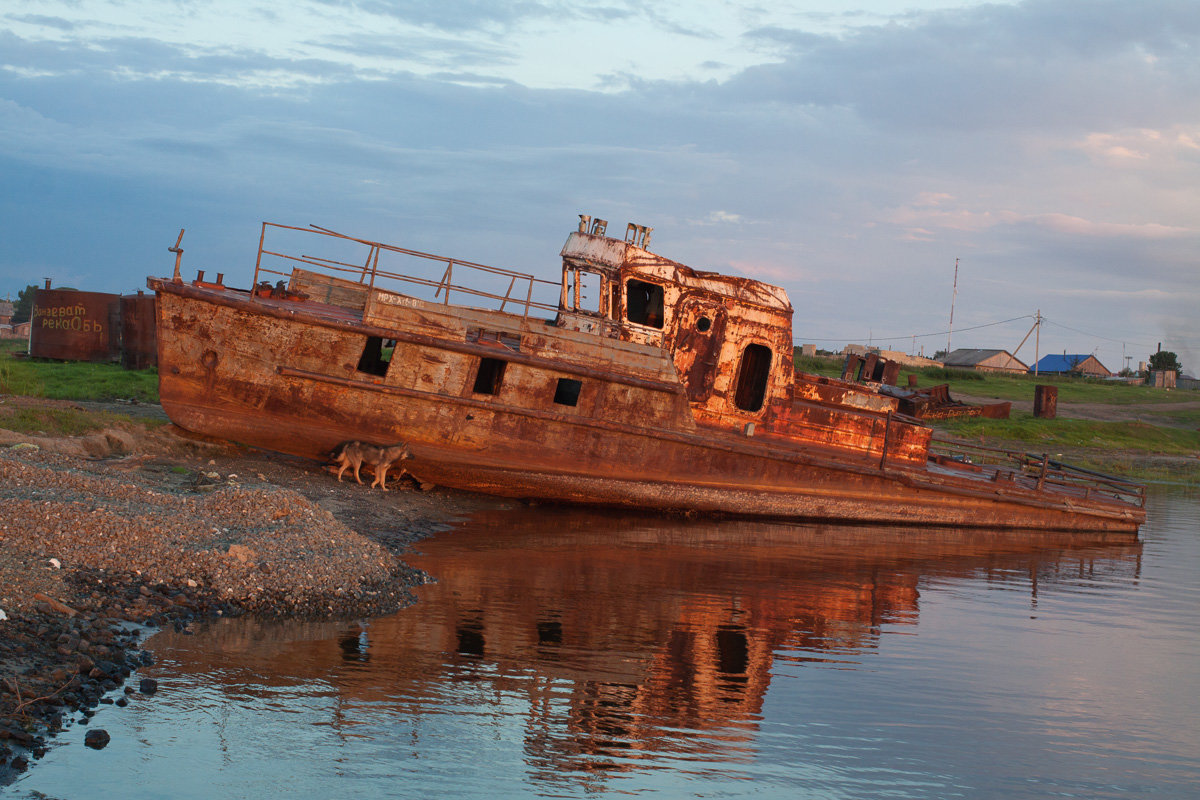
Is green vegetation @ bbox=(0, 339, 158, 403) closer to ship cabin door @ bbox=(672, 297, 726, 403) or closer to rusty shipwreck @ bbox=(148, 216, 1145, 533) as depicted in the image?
rusty shipwreck @ bbox=(148, 216, 1145, 533)

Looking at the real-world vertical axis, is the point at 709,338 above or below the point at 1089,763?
above

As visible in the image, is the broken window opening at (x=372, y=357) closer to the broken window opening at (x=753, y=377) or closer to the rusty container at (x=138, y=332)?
the broken window opening at (x=753, y=377)

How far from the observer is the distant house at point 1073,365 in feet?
249

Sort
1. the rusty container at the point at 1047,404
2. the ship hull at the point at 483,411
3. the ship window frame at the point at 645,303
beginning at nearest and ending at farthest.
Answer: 1. the ship hull at the point at 483,411
2. the ship window frame at the point at 645,303
3. the rusty container at the point at 1047,404

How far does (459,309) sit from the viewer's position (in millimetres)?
15398

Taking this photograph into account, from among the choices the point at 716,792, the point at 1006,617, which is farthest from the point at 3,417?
the point at 1006,617

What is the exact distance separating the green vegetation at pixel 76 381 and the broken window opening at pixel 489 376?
8.96 metres

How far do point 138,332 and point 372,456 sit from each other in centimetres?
1427

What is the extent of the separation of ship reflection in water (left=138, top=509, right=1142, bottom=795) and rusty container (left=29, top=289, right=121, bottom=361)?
16786mm

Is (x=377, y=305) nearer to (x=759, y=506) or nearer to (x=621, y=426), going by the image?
(x=621, y=426)

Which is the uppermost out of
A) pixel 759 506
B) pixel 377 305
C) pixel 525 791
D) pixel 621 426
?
pixel 377 305

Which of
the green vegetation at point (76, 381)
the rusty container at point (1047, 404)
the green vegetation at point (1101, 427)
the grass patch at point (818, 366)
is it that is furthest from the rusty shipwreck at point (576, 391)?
the grass patch at point (818, 366)

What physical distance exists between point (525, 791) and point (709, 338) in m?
12.0

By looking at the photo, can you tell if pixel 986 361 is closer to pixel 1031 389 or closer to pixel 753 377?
pixel 1031 389
